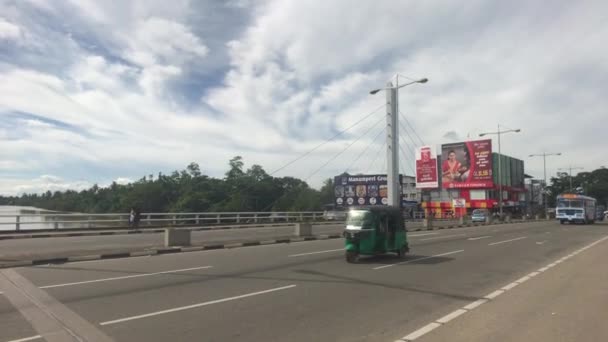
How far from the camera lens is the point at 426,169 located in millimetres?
84562

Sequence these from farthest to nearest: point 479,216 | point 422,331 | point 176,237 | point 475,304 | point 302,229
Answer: point 479,216, point 302,229, point 176,237, point 475,304, point 422,331

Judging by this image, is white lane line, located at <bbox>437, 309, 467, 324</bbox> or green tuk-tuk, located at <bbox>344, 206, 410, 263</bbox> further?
green tuk-tuk, located at <bbox>344, 206, 410, 263</bbox>

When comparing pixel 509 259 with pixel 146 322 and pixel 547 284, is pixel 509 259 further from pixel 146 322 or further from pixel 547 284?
pixel 146 322

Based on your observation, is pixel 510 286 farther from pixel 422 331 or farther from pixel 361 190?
pixel 361 190

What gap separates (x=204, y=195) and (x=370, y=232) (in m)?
84.8

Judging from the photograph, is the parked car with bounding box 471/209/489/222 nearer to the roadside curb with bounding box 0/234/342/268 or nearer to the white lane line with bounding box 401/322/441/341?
the roadside curb with bounding box 0/234/342/268

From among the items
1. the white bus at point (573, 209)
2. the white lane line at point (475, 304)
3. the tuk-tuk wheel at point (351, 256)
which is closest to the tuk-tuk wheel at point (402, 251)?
the tuk-tuk wheel at point (351, 256)

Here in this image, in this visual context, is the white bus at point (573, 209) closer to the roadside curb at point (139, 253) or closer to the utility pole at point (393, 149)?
the utility pole at point (393, 149)

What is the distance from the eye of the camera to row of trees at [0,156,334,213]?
96.5 meters

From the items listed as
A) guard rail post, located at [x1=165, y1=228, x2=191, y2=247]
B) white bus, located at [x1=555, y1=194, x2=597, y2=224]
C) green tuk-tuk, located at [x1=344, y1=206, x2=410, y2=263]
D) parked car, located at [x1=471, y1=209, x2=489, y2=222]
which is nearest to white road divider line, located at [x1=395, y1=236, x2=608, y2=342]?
green tuk-tuk, located at [x1=344, y1=206, x2=410, y2=263]

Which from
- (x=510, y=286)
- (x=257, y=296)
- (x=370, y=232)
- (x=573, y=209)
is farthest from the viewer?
(x=573, y=209)

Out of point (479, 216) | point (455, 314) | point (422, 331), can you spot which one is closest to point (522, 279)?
point (455, 314)

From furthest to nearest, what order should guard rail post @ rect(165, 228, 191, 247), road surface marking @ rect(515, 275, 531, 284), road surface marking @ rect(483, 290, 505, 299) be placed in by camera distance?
guard rail post @ rect(165, 228, 191, 247) < road surface marking @ rect(515, 275, 531, 284) < road surface marking @ rect(483, 290, 505, 299)

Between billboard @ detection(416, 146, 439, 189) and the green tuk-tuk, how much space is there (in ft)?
235
